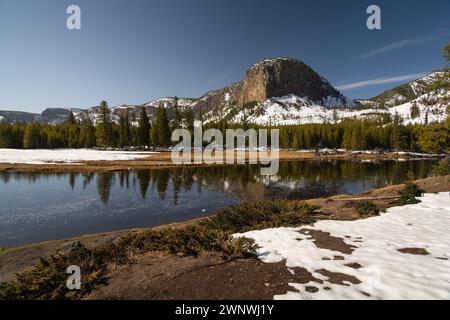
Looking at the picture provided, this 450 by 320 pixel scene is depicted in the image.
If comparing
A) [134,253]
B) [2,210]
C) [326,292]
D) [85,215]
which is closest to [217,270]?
[326,292]

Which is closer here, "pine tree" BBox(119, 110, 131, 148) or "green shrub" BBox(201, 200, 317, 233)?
"green shrub" BBox(201, 200, 317, 233)

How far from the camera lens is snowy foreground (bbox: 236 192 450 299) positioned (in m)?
6.43

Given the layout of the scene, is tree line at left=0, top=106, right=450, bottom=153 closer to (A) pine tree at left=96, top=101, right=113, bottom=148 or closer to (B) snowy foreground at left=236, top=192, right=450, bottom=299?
(A) pine tree at left=96, top=101, right=113, bottom=148

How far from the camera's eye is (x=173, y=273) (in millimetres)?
7812

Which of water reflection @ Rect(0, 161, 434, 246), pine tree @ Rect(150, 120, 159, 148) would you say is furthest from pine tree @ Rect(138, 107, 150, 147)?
water reflection @ Rect(0, 161, 434, 246)

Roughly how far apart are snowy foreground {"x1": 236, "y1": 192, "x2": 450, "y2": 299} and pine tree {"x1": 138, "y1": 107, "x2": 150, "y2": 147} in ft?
296

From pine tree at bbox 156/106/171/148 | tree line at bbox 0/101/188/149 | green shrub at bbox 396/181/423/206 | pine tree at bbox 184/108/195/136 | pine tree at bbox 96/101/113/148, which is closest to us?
green shrub at bbox 396/181/423/206

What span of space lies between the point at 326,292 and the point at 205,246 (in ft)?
15.2

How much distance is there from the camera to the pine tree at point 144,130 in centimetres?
9509

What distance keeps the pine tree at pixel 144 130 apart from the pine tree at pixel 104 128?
35.9 ft

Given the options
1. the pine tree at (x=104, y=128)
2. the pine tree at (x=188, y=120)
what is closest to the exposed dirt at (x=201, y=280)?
the pine tree at (x=104, y=128)

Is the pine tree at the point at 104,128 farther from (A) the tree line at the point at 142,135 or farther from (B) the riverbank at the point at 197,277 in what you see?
(B) the riverbank at the point at 197,277

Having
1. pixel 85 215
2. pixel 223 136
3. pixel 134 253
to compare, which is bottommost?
pixel 85 215
